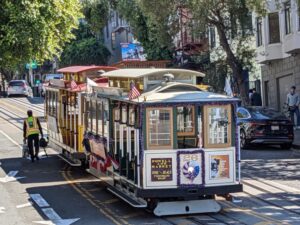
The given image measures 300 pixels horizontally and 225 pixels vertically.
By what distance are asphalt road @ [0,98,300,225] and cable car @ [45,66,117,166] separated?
52 cm

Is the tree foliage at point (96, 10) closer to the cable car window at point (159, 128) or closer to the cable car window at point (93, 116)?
the cable car window at point (93, 116)

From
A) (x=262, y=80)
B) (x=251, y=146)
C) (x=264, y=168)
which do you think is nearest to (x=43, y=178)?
(x=264, y=168)

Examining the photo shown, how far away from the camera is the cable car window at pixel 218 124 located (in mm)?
12758

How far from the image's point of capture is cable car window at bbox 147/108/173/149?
12508 millimetres

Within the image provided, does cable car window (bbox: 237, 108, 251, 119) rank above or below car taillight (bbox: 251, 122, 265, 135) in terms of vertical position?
above

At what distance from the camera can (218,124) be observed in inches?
504

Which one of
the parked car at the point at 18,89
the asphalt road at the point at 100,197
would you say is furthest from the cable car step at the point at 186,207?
the parked car at the point at 18,89

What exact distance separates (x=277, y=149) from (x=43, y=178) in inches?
374

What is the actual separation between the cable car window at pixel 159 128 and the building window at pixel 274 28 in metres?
22.3

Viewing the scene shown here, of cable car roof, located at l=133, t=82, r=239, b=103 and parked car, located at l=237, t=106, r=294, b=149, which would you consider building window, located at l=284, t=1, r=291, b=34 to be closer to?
parked car, located at l=237, t=106, r=294, b=149

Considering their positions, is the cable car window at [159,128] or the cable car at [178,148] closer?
the cable car at [178,148]

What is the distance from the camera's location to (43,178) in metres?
18.0

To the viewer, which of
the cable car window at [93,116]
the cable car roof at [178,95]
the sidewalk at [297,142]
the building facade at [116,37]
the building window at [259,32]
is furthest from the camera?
the building facade at [116,37]

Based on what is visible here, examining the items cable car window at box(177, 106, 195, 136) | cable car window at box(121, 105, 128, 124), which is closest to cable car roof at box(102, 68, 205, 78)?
cable car window at box(121, 105, 128, 124)
